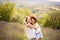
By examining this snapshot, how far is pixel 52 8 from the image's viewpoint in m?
1.29

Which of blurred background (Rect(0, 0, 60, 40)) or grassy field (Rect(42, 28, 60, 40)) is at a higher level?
blurred background (Rect(0, 0, 60, 40))

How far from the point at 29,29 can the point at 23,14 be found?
0.14 meters

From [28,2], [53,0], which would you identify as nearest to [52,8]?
[53,0]

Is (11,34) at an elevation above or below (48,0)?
below

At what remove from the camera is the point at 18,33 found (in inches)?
49.1

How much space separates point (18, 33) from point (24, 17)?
0.15 m

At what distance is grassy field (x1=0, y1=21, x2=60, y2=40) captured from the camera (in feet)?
4.09

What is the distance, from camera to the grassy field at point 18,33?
4.09 feet

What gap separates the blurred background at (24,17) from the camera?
125cm

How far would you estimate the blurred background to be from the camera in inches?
49.3

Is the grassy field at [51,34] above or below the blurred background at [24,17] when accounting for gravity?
below

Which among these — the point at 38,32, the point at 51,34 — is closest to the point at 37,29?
the point at 38,32

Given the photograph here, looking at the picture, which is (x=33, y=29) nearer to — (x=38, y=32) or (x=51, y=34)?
(x=38, y=32)

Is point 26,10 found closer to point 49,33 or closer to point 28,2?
point 28,2
